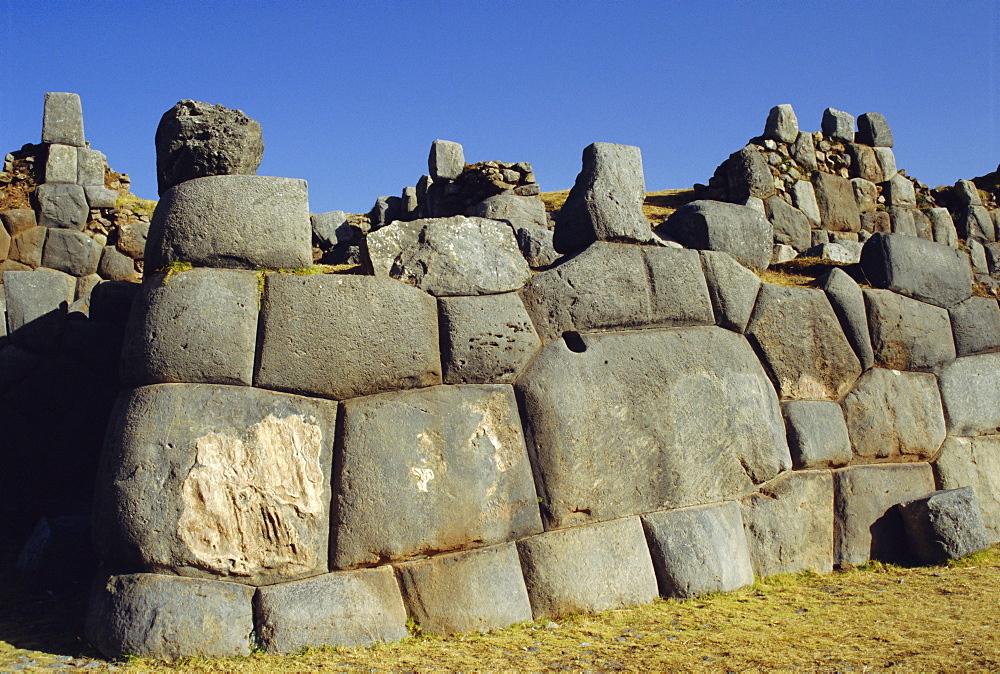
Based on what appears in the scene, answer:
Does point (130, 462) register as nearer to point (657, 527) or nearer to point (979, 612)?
point (657, 527)

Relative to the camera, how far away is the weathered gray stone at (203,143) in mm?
5578

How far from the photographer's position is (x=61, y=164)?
1402 centimetres

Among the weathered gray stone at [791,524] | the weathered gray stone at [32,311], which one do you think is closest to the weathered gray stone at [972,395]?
the weathered gray stone at [791,524]

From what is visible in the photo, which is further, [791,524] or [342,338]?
[791,524]

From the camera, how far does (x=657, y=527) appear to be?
5.53m

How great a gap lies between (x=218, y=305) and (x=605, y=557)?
2.87 m

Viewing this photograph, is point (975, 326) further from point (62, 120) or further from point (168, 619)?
point (62, 120)

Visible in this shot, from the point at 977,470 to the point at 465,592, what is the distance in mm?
4747

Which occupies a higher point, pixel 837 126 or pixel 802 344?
pixel 837 126

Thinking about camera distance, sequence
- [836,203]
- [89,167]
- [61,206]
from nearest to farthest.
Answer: [836,203] → [61,206] → [89,167]

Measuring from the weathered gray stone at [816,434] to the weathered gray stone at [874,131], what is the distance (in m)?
9.64

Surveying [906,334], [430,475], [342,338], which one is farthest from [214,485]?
[906,334]

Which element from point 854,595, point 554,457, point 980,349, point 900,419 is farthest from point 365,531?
point 980,349

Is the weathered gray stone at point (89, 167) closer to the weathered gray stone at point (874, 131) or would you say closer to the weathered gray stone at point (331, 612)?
the weathered gray stone at point (331, 612)
